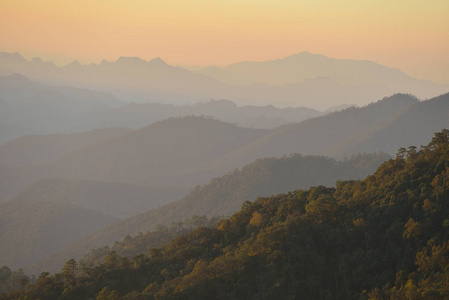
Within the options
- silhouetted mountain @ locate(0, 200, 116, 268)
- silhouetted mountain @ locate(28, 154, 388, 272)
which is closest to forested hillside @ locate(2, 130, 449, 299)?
silhouetted mountain @ locate(28, 154, 388, 272)

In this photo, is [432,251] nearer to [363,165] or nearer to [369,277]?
[369,277]

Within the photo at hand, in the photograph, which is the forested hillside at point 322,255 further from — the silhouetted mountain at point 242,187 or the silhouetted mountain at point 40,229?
the silhouetted mountain at point 40,229

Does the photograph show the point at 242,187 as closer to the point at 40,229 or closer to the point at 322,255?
the point at 40,229

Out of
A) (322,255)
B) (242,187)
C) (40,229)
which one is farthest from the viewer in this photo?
(40,229)

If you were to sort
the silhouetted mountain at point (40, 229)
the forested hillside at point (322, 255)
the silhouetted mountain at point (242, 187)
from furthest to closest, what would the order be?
the silhouetted mountain at point (40, 229)
the silhouetted mountain at point (242, 187)
the forested hillside at point (322, 255)

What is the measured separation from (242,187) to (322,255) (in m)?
120

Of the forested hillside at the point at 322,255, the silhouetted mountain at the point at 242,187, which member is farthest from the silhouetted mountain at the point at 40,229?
the forested hillside at the point at 322,255

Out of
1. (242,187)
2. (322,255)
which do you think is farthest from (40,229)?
(322,255)

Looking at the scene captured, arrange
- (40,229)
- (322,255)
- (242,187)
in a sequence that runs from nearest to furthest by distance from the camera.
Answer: (322,255) → (242,187) → (40,229)

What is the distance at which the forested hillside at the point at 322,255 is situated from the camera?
38719 mm

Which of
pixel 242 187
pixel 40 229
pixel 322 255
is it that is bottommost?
pixel 322 255

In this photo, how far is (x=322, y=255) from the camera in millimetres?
43562

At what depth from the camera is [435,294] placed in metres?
30.7

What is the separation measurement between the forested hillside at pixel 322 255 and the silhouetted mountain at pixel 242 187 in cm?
9790
